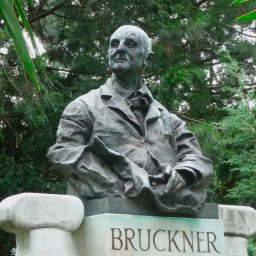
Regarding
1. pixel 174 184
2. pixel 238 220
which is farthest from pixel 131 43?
pixel 238 220

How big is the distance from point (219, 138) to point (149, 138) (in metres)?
5.07

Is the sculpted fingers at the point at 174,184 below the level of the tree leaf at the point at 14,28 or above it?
above

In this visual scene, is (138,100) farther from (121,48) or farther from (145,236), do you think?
(145,236)

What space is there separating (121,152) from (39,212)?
0.65m

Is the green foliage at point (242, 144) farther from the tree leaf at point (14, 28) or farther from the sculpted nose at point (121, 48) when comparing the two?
the tree leaf at point (14, 28)

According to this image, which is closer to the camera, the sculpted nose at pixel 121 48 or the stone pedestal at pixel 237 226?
the sculpted nose at pixel 121 48

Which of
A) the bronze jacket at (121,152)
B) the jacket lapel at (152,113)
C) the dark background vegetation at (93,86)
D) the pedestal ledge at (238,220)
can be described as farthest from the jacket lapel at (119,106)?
the dark background vegetation at (93,86)

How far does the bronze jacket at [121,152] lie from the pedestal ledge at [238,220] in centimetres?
48

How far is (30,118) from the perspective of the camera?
31.9ft

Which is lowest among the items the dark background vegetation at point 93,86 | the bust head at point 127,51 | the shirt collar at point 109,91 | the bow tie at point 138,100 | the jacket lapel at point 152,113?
the jacket lapel at point 152,113

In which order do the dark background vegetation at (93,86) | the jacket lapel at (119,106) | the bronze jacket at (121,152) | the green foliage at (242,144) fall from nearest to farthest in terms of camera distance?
the bronze jacket at (121,152) → the jacket lapel at (119,106) → the green foliage at (242,144) → the dark background vegetation at (93,86)

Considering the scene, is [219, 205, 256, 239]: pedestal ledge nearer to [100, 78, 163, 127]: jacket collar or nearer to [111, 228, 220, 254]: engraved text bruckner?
[111, 228, 220, 254]: engraved text bruckner

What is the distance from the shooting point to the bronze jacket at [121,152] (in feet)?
16.0

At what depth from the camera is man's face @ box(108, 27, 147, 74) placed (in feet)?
17.3
